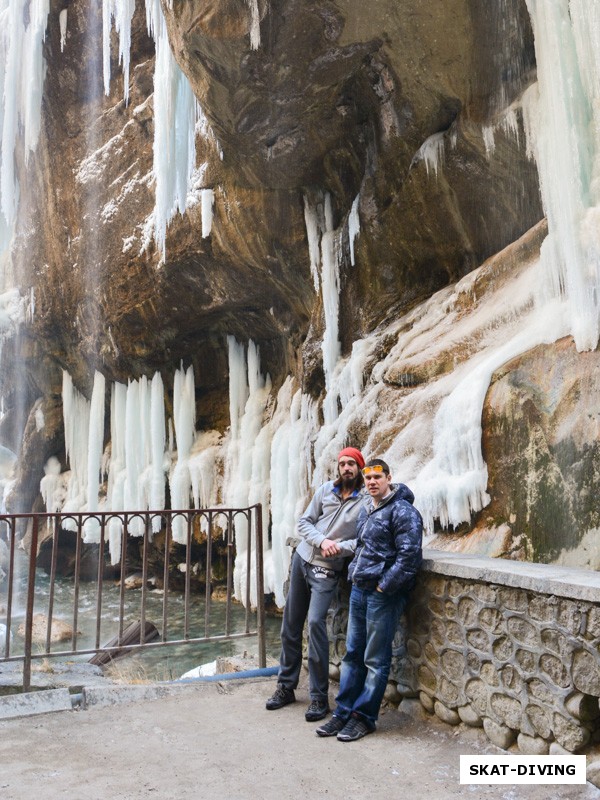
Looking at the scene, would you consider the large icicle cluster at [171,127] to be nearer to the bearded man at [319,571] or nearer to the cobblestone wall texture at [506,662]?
the bearded man at [319,571]

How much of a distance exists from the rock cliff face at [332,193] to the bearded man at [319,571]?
2.40 meters

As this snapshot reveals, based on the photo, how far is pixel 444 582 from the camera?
3824 mm

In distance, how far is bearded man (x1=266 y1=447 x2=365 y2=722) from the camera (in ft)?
13.7

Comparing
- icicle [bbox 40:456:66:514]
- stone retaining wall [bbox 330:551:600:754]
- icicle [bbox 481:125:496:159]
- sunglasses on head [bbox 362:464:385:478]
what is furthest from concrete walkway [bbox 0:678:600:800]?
icicle [bbox 40:456:66:514]

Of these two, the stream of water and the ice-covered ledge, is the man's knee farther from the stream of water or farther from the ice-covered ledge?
the stream of water

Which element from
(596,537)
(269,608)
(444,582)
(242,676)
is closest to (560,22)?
(596,537)

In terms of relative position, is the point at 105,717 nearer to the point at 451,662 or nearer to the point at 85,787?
the point at 85,787

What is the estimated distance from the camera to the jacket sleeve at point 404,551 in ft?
12.2

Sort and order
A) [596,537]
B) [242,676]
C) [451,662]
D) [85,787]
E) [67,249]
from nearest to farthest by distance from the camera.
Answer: [85,787] → [451,662] → [242,676] → [596,537] → [67,249]

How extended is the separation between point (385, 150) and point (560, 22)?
341 centimetres

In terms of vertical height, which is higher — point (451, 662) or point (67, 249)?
point (67, 249)

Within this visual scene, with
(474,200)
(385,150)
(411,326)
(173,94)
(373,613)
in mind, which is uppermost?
(173,94)

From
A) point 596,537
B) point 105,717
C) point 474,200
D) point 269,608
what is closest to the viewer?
point 105,717

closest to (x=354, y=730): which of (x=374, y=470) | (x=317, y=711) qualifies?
(x=317, y=711)
